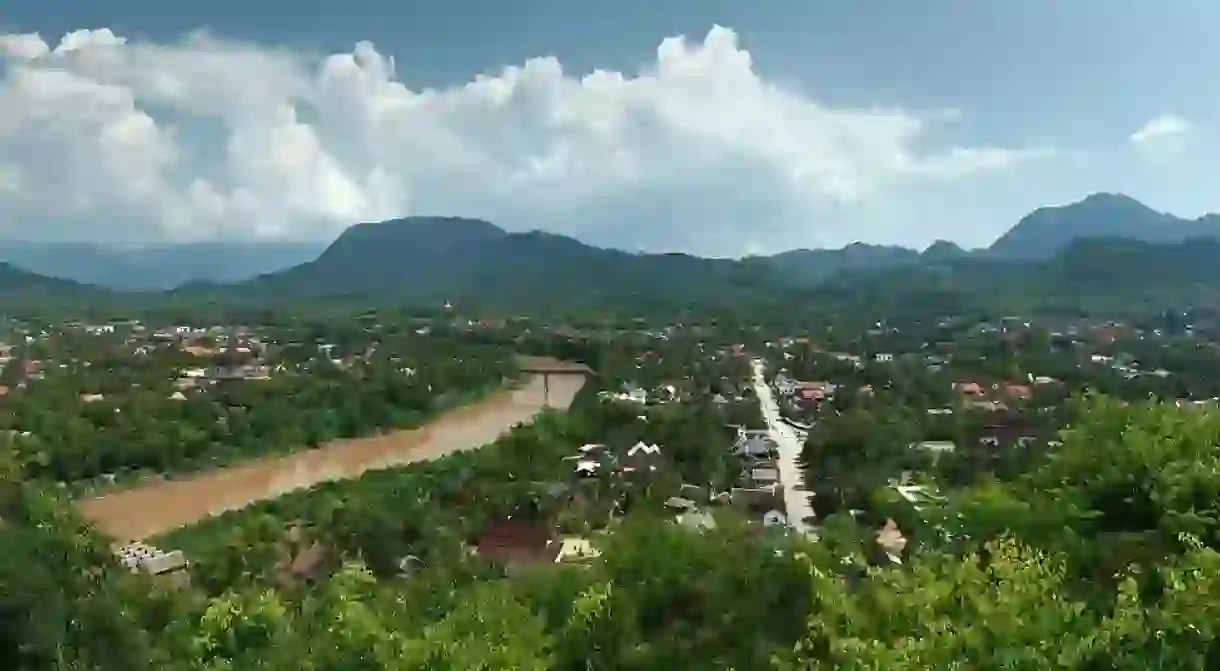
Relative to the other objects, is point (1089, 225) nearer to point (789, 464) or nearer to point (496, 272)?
point (496, 272)

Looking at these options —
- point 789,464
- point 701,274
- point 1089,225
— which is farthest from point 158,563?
point 1089,225

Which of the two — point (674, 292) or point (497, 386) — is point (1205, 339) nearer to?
point (497, 386)

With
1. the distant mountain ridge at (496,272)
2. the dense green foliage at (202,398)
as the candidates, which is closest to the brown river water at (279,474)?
the dense green foliage at (202,398)

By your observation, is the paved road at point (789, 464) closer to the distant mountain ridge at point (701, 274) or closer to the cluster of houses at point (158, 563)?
the cluster of houses at point (158, 563)

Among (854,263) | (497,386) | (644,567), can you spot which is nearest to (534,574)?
(644,567)

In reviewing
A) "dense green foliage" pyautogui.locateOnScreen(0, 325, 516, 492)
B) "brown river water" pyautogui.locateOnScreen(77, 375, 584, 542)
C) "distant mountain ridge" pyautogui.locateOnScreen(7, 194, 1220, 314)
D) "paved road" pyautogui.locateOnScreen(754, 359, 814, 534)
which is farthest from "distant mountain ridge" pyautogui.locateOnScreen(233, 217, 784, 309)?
"brown river water" pyautogui.locateOnScreen(77, 375, 584, 542)

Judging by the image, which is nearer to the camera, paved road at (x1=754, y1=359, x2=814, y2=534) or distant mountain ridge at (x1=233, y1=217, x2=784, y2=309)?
paved road at (x1=754, y1=359, x2=814, y2=534)

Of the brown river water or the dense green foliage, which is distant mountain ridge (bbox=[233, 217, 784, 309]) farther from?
the brown river water
